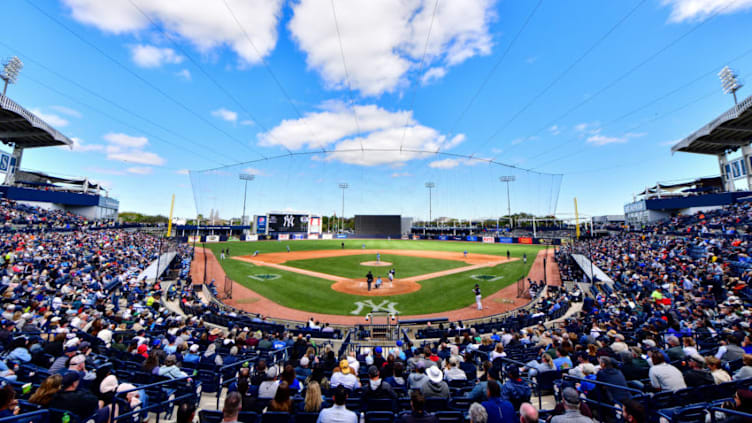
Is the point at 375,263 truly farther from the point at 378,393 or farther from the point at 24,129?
the point at 24,129

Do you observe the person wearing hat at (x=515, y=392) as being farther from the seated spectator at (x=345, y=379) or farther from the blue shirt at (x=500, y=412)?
the seated spectator at (x=345, y=379)

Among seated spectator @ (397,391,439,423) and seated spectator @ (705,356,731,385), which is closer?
seated spectator @ (397,391,439,423)

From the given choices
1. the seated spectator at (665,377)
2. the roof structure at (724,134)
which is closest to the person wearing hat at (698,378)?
the seated spectator at (665,377)

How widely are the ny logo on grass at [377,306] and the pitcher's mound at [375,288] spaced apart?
6.00 ft

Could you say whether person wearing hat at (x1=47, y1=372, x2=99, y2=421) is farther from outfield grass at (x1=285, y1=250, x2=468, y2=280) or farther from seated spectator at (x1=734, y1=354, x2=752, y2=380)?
outfield grass at (x1=285, y1=250, x2=468, y2=280)

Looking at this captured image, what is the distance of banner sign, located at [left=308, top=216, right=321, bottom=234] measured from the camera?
267 feet

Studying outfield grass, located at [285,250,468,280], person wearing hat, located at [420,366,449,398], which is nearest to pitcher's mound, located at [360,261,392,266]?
outfield grass, located at [285,250,468,280]

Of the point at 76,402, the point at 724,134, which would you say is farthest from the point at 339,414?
the point at 724,134

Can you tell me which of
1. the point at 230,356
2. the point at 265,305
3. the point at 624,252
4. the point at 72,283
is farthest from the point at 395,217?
the point at 230,356

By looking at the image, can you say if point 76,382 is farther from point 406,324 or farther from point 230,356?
point 406,324

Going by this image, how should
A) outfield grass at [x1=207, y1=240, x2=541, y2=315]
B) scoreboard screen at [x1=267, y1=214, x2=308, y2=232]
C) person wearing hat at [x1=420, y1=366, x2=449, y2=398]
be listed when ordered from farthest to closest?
scoreboard screen at [x1=267, y1=214, x2=308, y2=232]
outfield grass at [x1=207, y1=240, x2=541, y2=315]
person wearing hat at [x1=420, y1=366, x2=449, y2=398]

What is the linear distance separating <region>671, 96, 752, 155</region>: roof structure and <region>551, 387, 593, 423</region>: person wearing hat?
4861 cm

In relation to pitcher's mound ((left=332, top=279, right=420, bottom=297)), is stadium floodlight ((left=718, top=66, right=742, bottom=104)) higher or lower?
higher

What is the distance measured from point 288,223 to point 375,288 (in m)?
59.4
